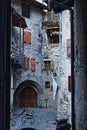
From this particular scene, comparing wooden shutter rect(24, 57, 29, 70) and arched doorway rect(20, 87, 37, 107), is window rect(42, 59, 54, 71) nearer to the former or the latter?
wooden shutter rect(24, 57, 29, 70)

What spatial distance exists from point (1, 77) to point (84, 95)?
Answer: 77.8 inches

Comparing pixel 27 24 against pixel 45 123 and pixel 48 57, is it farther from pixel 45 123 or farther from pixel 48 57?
pixel 45 123

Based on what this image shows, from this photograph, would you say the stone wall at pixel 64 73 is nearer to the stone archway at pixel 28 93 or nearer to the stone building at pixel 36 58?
the stone building at pixel 36 58

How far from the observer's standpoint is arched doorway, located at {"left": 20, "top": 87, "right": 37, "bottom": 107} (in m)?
35.4

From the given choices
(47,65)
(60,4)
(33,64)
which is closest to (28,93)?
(33,64)

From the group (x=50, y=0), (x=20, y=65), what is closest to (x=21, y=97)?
(x=20, y=65)

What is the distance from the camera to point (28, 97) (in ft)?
117

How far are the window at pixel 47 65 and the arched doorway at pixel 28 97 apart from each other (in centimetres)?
214

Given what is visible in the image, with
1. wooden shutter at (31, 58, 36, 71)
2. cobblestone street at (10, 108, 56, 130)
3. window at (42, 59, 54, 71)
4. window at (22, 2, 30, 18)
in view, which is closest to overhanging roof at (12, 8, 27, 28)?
window at (22, 2, 30, 18)

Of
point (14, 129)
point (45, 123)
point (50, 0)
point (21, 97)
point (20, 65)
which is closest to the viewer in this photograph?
point (50, 0)

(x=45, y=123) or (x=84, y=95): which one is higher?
(x=84, y=95)

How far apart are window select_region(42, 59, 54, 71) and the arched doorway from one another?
2.14 m

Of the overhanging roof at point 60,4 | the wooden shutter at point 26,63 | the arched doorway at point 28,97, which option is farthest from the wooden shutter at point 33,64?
the overhanging roof at point 60,4

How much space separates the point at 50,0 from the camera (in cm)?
563
